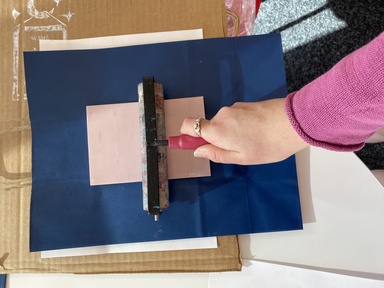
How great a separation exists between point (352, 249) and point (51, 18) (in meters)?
0.69

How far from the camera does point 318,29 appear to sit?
1.10 metres

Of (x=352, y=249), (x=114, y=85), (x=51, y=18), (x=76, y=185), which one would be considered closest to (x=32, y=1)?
(x=51, y=18)

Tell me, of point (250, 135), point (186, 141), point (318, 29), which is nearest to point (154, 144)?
point (186, 141)

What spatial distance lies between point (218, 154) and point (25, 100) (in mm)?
374

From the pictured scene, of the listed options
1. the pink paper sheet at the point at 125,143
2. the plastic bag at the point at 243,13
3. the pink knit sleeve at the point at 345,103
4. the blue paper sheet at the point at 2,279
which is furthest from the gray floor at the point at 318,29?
the blue paper sheet at the point at 2,279

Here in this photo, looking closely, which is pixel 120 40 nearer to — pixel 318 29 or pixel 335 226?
pixel 335 226

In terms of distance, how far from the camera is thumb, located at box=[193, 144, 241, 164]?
0.58 m

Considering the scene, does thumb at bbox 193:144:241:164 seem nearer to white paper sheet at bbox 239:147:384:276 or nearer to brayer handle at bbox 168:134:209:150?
brayer handle at bbox 168:134:209:150

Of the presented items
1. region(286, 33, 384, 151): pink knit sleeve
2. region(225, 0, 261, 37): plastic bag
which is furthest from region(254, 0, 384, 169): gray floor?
region(286, 33, 384, 151): pink knit sleeve

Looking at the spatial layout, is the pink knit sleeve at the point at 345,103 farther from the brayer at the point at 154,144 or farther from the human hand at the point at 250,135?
the brayer at the point at 154,144

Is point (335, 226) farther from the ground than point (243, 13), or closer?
closer

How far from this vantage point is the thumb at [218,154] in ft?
1.90

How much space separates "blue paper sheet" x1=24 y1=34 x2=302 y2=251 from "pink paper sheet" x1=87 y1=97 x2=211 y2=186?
0.01m

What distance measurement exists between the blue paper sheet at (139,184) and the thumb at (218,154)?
0.05 m
